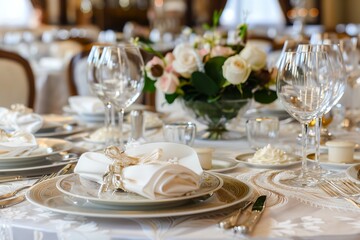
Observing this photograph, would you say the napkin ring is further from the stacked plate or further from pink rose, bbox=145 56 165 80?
pink rose, bbox=145 56 165 80

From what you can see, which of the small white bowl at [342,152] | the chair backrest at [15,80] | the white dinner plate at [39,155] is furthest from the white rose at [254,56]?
the chair backrest at [15,80]

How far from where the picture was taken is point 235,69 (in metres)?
1.62

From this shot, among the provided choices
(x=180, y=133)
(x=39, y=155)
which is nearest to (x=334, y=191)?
(x=180, y=133)

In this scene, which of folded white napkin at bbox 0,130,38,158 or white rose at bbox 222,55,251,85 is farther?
white rose at bbox 222,55,251,85

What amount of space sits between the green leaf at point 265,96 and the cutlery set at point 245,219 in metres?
0.72

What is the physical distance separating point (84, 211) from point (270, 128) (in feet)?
2.29

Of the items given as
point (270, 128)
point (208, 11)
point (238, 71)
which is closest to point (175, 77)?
point (238, 71)

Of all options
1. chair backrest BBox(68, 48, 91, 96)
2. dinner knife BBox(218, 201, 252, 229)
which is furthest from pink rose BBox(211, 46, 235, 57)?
chair backrest BBox(68, 48, 91, 96)

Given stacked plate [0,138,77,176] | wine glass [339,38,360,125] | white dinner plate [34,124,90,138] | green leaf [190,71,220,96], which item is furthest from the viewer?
wine glass [339,38,360,125]

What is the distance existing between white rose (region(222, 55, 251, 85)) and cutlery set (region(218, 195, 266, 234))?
2.01ft

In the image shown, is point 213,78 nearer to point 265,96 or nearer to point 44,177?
point 265,96

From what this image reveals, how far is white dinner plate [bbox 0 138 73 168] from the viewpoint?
132cm

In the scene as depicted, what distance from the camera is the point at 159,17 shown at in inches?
470

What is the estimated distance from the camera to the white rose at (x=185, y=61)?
1679mm
